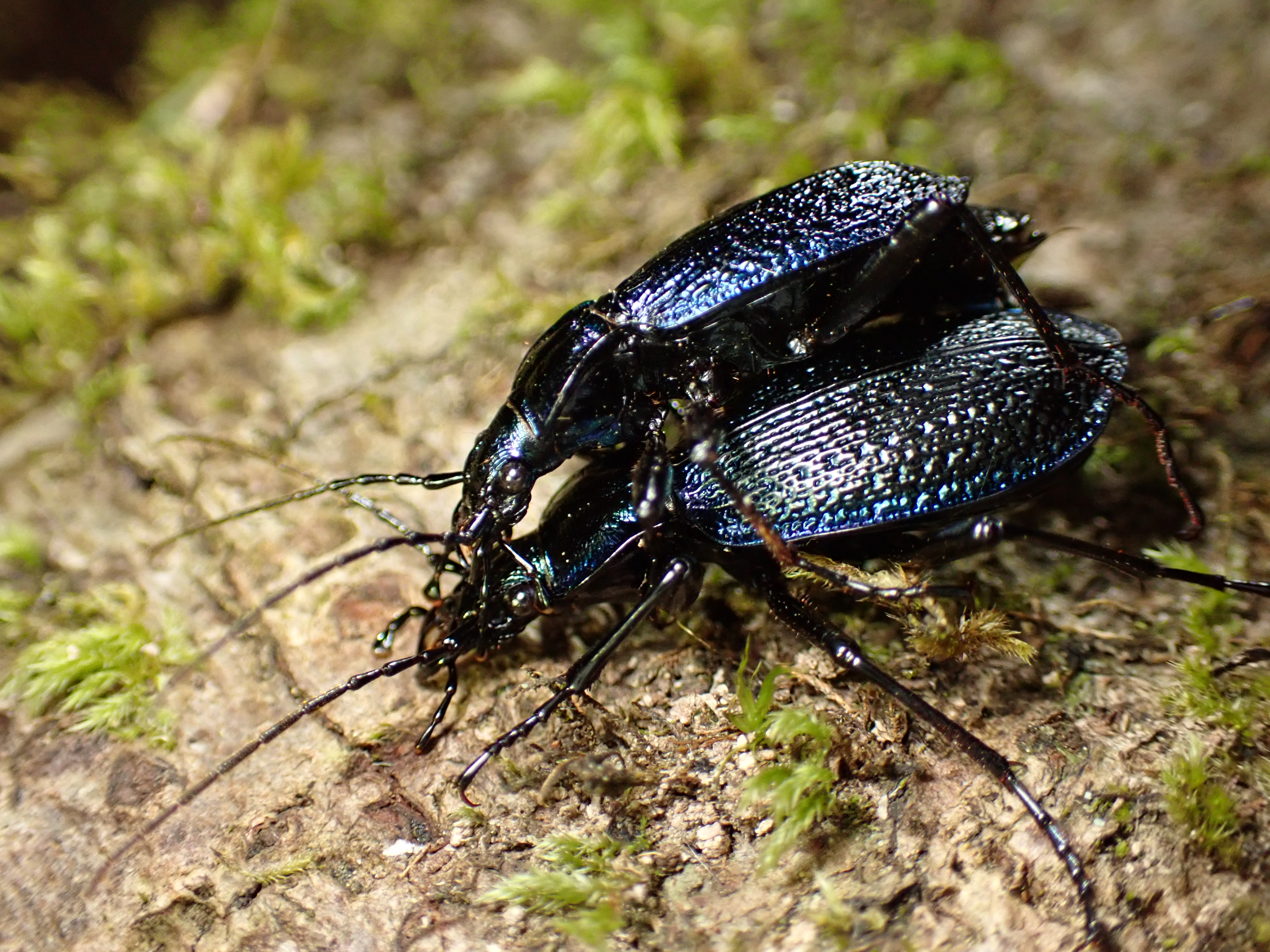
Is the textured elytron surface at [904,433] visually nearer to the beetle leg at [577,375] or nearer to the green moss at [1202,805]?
the beetle leg at [577,375]

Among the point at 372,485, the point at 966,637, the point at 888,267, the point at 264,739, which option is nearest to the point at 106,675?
the point at 264,739

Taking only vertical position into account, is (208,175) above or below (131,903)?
above

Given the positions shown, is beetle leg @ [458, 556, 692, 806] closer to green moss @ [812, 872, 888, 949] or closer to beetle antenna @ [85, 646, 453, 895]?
beetle antenna @ [85, 646, 453, 895]

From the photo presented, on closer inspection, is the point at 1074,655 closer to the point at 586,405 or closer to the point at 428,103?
the point at 586,405

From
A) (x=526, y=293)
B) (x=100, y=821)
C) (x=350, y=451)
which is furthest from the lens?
(x=526, y=293)

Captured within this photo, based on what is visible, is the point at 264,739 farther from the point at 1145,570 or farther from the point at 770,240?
the point at 1145,570

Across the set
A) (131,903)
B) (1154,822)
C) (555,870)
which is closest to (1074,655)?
(1154,822)

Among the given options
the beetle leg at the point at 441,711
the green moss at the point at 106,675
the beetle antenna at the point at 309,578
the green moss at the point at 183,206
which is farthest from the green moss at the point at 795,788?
the green moss at the point at 183,206
